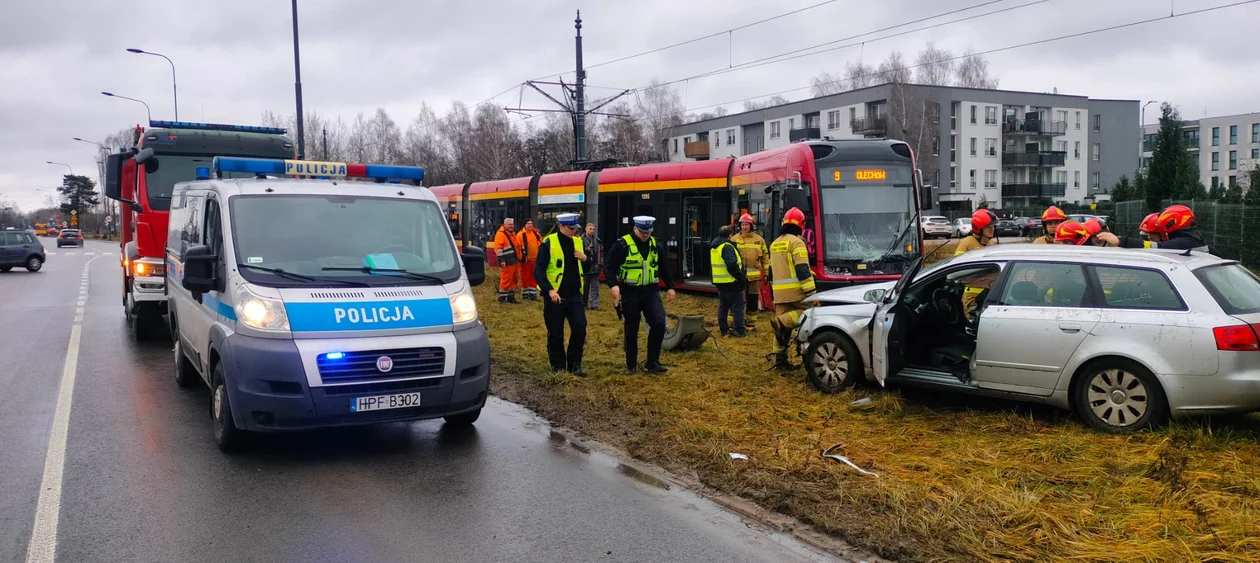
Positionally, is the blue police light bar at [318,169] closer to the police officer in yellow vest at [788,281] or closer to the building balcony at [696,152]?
the police officer in yellow vest at [788,281]

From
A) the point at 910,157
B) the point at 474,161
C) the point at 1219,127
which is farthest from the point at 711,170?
the point at 1219,127

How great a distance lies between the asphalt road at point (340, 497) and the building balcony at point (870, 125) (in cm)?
6000

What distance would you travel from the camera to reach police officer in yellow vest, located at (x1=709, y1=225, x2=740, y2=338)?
12242 millimetres

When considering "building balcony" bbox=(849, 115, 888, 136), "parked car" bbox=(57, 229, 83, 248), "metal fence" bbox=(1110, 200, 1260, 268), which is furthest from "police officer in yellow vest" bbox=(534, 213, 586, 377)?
"parked car" bbox=(57, 229, 83, 248)

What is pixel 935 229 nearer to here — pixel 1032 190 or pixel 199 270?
pixel 1032 190

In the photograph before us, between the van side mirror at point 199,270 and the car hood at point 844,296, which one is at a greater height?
the van side mirror at point 199,270

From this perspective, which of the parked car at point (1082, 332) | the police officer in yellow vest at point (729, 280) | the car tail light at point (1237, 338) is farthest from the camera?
the police officer in yellow vest at point (729, 280)

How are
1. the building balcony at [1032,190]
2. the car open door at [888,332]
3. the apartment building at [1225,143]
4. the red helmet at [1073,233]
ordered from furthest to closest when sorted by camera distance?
the apartment building at [1225,143] < the building balcony at [1032,190] < the red helmet at [1073,233] < the car open door at [888,332]

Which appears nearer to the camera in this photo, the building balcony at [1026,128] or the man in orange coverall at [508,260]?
the man in orange coverall at [508,260]

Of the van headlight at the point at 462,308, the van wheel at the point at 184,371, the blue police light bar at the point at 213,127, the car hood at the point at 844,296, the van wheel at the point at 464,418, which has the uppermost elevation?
the blue police light bar at the point at 213,127

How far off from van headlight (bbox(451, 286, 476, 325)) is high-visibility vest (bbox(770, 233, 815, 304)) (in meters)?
4.11

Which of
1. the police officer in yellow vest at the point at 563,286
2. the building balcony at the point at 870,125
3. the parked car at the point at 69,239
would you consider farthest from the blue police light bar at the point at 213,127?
the parked car at the point at 69,239

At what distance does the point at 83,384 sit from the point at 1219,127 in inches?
4085

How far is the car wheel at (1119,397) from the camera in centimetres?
658
